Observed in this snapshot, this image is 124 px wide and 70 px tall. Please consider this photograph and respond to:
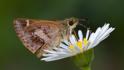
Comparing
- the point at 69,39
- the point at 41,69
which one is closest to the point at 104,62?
the point at 41,69

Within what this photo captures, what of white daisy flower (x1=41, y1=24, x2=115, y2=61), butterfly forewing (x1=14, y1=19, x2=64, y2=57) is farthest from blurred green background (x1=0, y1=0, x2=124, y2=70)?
white daisy flower (x1=41, y1=24, x2=115, y2=61)

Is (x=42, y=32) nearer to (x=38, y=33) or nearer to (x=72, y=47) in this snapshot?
(x=38, y=33)

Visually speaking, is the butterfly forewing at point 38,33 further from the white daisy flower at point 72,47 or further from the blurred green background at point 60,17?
A: the blurred green background at point 60,17

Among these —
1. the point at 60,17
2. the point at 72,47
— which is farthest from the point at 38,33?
the point at 60,17

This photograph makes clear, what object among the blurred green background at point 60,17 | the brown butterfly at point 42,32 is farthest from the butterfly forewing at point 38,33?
the blurred green background at point 60,17

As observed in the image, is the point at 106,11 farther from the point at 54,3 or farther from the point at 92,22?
the point at 54,3

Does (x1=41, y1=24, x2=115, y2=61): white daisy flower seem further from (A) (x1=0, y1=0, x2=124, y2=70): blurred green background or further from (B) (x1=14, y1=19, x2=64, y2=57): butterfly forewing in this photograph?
(A) (x1=0, y1=0, x2=124, y2=70): blurred green background
